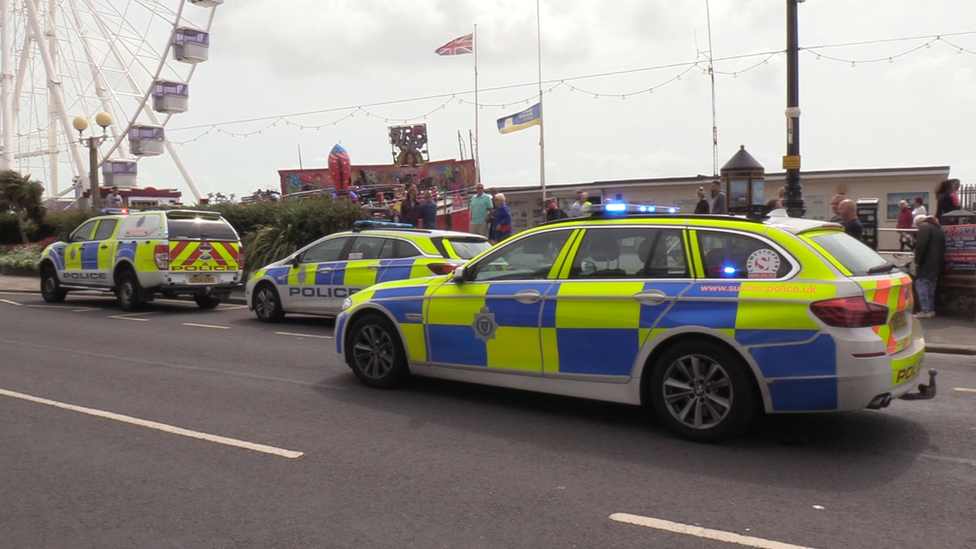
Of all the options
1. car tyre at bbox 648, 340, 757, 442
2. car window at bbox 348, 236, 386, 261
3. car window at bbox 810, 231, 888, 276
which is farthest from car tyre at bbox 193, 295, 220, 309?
car window at bbox 810, 231, 888, 276

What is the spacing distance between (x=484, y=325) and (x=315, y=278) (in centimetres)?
644

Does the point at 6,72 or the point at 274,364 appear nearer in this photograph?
the point at 274,364

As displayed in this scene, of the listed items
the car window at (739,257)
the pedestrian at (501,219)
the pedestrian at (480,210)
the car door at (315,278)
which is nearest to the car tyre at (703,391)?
the car window at (739,257)


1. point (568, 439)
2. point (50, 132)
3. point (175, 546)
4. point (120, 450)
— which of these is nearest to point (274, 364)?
point (120, 450)

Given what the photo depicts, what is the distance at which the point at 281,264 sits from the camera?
1346 cm

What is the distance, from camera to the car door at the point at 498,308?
669 cm

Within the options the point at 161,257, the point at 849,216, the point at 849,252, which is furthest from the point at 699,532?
the point at 161,257

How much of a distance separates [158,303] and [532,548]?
15.0 metres

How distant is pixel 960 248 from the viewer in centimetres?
1216

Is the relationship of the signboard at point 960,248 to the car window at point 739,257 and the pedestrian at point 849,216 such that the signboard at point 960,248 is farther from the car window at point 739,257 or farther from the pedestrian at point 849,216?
the car window at point 739,257

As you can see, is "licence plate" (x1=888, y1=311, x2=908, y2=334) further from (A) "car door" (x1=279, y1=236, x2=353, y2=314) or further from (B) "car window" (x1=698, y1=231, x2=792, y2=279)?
(A) "car door" (x1=279, y1=236, x2=353, y2=314)

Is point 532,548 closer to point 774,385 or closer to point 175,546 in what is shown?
point 175,546

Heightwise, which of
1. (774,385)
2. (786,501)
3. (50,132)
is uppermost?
(50,132)

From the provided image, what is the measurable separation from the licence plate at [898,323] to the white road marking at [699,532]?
2120mm
